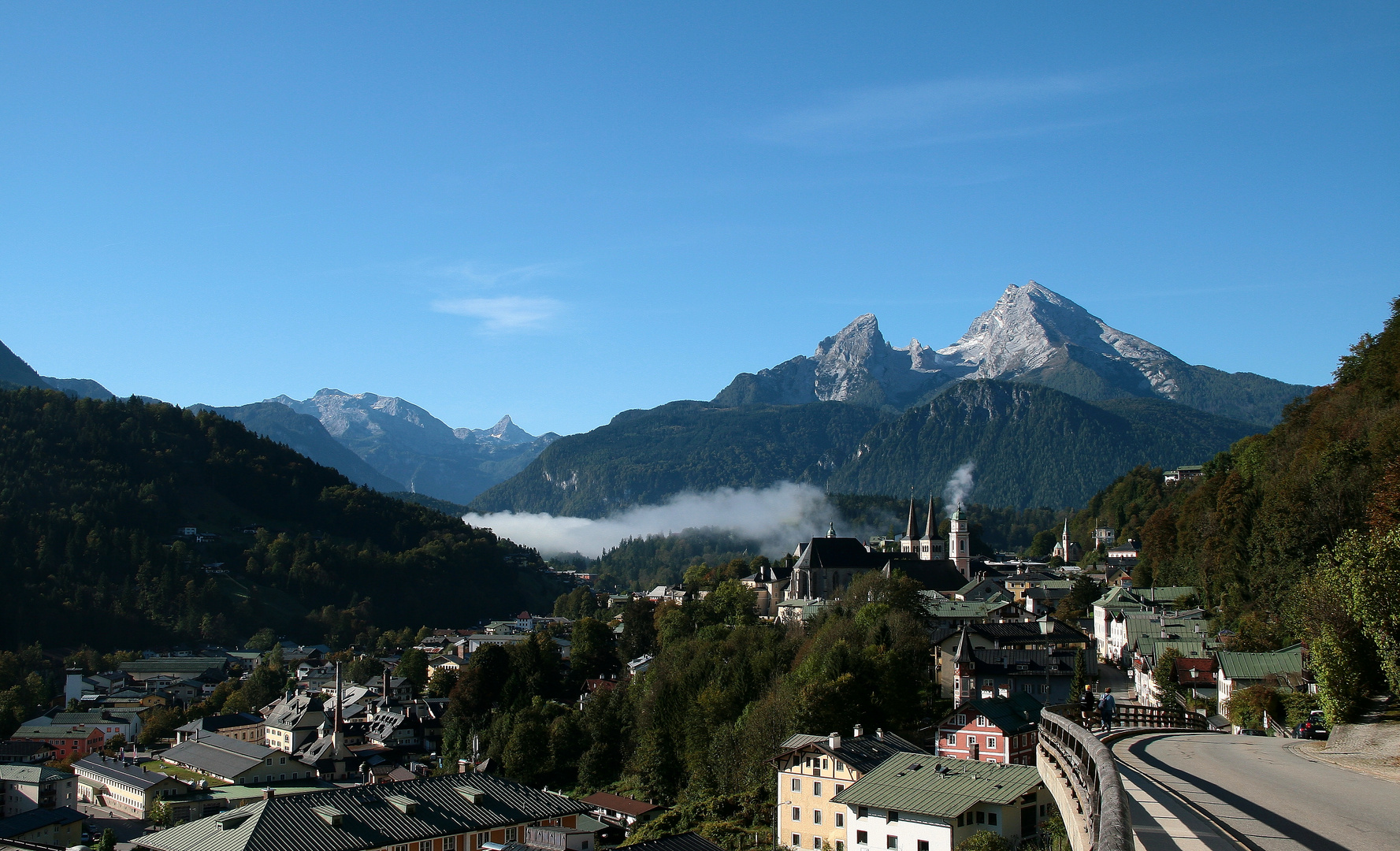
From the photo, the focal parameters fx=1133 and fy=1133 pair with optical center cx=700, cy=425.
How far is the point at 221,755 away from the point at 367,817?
47.0 meters

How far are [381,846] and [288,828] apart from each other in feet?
12.4

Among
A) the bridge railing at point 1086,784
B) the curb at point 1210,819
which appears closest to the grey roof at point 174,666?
the bridge railing at point 1086,784

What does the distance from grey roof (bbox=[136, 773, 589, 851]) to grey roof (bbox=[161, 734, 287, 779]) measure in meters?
36.9

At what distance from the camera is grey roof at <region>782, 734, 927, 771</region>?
160 ft

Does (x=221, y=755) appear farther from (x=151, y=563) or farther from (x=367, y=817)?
(x=151, y=563)

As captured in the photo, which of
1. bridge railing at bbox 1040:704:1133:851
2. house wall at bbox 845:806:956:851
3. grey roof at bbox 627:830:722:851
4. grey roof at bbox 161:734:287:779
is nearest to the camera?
bridge railing at bbox 1040:704:1133:851

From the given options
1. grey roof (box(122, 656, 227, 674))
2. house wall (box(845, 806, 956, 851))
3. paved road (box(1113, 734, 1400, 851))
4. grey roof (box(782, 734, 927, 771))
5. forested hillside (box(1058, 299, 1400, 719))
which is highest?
forested hillside (box(1058, 299, 1400, 719))

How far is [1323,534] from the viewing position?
48.5 meters

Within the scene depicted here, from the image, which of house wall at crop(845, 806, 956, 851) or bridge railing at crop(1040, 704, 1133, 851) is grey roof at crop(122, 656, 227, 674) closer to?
house wall at crop(845, 806, 956, 851)

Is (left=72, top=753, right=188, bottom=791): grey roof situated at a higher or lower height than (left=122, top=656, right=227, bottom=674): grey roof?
lower

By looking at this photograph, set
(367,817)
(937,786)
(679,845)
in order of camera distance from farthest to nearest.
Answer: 1. (367,817)
2. (679,845)
3. (937,786)

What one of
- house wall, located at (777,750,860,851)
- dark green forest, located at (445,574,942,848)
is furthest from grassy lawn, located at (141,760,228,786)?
house wall, located at (777,750,860,851)

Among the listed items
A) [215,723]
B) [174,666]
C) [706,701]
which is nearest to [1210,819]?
[706,701]

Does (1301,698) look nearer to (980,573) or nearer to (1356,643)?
(1356,643)
